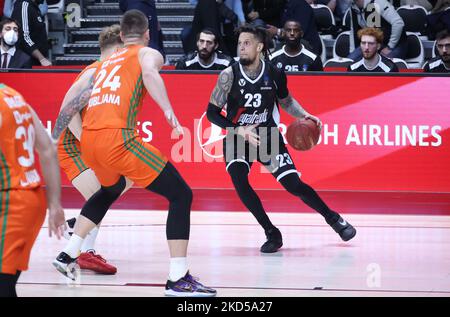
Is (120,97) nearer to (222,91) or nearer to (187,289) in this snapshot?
(187,289)

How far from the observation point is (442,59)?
11.7 m

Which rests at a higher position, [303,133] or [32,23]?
[32,23]

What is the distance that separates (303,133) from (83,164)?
2.04 m

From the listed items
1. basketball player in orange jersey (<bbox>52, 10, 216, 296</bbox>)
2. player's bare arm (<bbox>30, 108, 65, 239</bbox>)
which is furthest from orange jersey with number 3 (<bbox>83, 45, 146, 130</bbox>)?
player's bare arm (<bbox>30, 108, 65, 239</bbox>)

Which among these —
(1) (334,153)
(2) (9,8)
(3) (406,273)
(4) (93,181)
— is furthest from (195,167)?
(2) (9,8)

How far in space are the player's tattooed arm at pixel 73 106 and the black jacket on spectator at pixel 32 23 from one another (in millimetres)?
6425

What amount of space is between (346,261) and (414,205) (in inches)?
129

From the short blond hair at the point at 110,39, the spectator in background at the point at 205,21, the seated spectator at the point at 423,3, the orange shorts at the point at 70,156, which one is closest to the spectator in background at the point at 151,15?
the spectator in background at the point at 205,21

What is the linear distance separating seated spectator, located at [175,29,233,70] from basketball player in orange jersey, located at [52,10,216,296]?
16.9 feet

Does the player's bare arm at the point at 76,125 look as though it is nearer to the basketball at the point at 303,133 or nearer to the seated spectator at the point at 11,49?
the basketball at the point at 303,133

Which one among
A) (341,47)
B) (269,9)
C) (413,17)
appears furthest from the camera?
(413,17)

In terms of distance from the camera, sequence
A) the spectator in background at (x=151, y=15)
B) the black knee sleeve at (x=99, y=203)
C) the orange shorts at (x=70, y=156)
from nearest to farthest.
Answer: the black knee sleeve at (x=99, y=203) < the orange shorts at (x=70, y=156) < the spectator in background at (x=151, y=15)

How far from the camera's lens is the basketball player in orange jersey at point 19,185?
13.8 feet

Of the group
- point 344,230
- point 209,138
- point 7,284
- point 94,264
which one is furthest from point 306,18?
point 7,284
